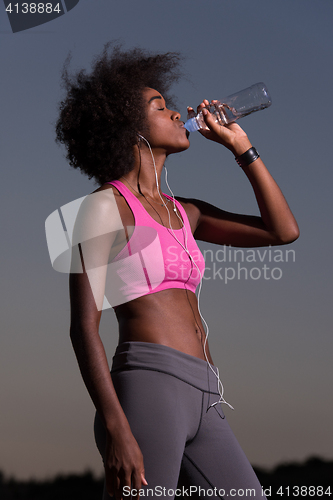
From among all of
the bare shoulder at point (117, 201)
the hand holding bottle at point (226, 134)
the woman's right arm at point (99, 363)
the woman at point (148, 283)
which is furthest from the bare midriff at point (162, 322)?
the hand holding bottle at point (226, 134)

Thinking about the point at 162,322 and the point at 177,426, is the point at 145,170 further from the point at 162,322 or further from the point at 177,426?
the point at 177,426

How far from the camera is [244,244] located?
1.75 metres

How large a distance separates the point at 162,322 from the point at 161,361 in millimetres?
111

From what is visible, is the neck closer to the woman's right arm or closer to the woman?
the woman

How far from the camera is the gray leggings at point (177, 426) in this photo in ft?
3.82

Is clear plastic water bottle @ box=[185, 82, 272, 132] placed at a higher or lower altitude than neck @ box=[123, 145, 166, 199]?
higher

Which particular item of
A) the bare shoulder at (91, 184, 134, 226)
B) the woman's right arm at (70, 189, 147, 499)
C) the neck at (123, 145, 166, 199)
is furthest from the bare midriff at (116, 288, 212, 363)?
the neck at (123, 145, 166, 199)

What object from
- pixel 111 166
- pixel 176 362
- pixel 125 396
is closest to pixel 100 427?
pixel 125 396

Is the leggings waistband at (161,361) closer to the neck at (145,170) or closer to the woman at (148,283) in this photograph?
the woman at (148,283)

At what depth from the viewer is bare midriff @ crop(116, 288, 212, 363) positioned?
1.29 metres

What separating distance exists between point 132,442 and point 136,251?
495mm

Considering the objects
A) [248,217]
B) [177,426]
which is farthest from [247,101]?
[177,426]

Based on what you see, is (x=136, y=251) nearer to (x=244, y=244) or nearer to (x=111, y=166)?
(x=111, y=166)

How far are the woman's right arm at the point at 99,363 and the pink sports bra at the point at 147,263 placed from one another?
79 millimetres
